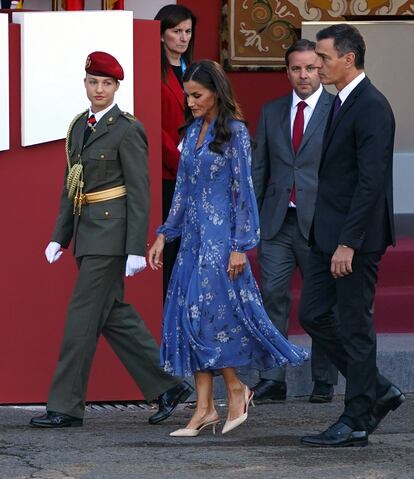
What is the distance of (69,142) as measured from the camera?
8.27 m

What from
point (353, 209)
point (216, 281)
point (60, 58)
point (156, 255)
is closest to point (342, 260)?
Answer: point (353, 209)

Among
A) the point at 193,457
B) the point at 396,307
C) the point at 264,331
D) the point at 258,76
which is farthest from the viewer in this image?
the point at 258,76

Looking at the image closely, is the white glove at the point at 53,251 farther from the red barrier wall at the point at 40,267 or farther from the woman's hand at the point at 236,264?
the woman's hand at the point at 236,264

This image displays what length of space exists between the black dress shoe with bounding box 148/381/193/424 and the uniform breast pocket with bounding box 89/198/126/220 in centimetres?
91

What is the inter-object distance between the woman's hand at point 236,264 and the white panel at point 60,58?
1341mm

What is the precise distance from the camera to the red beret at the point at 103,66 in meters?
8.09

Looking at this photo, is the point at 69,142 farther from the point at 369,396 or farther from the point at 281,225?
the point at 369,396

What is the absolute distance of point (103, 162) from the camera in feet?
26.5

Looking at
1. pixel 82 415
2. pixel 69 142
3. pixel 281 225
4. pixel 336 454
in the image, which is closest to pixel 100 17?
pixel 69 142

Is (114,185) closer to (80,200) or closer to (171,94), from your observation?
(80,200)

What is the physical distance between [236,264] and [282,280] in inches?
50.1

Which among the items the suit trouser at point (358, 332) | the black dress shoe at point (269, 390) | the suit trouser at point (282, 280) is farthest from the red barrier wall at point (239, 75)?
the suit trouser at point (358, 332)

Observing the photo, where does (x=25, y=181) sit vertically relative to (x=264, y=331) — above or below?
above

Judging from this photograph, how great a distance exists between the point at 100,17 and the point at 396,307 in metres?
2.60
